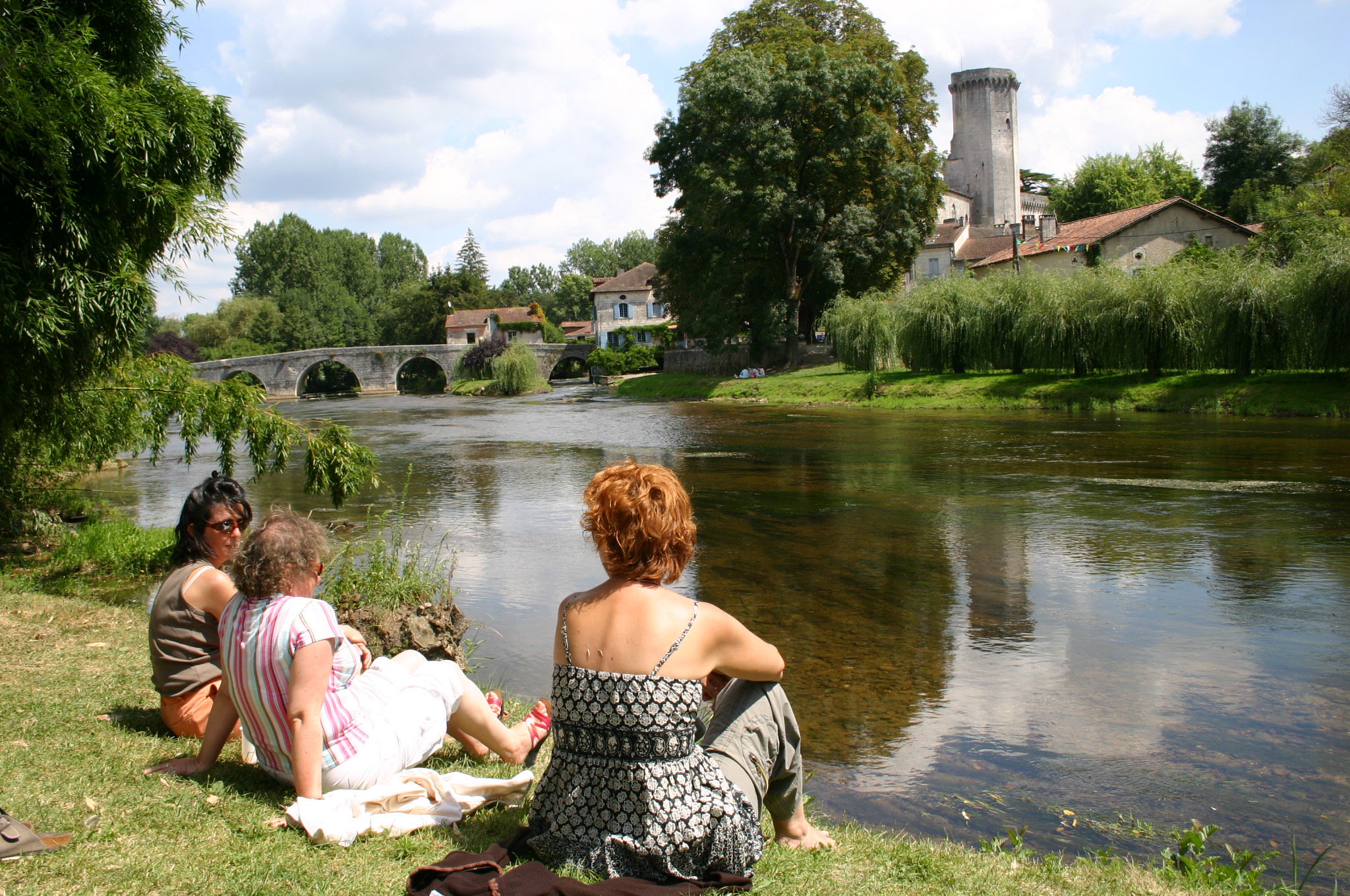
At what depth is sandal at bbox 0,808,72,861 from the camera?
2932 mm

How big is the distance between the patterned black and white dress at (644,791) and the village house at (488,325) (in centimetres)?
7792

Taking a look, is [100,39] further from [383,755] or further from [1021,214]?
[1021,214]

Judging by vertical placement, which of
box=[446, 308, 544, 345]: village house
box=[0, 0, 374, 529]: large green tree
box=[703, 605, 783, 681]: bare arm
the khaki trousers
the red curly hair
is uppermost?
box=[446, 308, 544, 345]: village house

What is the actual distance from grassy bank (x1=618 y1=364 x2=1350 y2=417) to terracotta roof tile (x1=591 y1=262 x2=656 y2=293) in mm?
38954

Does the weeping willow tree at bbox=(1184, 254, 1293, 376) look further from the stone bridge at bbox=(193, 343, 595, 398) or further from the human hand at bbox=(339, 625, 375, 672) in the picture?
the stone bridge at bbox=(193, 343, 595, 398)

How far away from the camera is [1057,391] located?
2873 centimetres

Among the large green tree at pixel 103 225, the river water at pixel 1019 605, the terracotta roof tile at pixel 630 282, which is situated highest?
the terracotta roof tile at pixel 630 282

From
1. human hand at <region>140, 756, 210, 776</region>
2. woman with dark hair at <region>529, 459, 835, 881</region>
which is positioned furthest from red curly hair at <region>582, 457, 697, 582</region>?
human hand at <region>140, 756, 210, 776</region>

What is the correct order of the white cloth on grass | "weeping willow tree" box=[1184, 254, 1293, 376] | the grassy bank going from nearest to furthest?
the white cloth on grass
the grassy bank
"weeping willow tree" box=[1184, 254, 1293, 376]

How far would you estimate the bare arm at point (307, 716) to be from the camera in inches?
132

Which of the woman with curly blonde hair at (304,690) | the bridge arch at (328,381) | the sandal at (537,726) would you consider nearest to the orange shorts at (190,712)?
the woman with curly blonde hair at (304,690)

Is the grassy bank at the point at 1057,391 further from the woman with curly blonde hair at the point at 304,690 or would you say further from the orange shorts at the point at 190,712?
the orange shorts at the point at 190,712

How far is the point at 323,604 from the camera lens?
3.56m

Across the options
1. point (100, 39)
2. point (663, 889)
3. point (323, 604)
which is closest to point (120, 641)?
point (323, 604)
